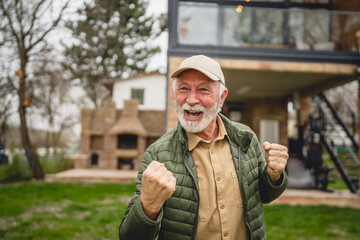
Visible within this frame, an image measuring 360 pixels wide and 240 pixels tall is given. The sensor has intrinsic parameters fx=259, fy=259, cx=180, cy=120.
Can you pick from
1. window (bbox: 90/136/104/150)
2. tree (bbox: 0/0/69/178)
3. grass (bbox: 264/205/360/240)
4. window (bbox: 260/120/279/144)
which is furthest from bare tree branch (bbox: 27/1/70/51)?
grass (bbox: 264/205/360/240)

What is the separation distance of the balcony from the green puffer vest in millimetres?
3786

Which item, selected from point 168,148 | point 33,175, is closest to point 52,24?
point 33,175

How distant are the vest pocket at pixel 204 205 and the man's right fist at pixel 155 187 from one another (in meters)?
0.30

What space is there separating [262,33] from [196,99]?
554 cm

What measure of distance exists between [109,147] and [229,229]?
11.2 meters

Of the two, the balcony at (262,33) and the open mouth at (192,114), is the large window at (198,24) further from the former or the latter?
the open mouth at (192,114)

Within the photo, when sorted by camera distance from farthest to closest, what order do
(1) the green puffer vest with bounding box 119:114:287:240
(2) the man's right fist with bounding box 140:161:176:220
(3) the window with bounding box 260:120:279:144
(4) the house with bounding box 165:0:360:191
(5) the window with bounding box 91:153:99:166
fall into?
(5) the window with bounding box 91:153:99:166 → (3) the window with bounding box 260:120:279:144 → (4) the house with bounding box 165:0:360:191 → (1) the green puffer vest with bounding box 119:114:287:240 → (2) the man's right fist with bounding box 140:161:176:220

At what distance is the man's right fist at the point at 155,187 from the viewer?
104cm

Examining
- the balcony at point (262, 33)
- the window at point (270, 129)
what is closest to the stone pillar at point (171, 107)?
the balcony at point (262, 33)

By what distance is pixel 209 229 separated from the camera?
132 centimetres

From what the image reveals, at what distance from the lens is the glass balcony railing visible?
5469 mm

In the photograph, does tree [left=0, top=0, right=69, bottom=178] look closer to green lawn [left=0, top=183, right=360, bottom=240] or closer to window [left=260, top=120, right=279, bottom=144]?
green lawn [left=0, top=183, right=360, bottom=240]

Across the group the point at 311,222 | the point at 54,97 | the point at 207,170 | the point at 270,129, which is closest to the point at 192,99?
the point at 207,170

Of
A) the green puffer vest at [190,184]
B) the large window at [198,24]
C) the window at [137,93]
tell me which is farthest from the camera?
the window at [137,93]
